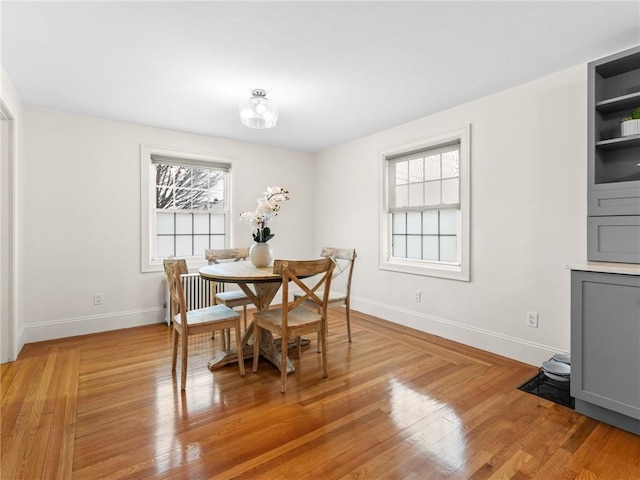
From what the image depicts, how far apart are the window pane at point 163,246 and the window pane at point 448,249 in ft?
11.0

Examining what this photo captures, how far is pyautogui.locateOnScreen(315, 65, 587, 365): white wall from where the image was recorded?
2.63m

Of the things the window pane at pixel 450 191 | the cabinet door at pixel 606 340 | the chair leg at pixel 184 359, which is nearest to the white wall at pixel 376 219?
the window pane at pixel 450 191

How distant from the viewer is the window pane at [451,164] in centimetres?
354

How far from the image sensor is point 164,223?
4.27m

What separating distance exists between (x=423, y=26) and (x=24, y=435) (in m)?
3.35

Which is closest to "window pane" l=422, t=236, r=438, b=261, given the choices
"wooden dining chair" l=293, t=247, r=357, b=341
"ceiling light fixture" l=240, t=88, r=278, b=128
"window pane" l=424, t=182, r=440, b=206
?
"window pane" l=424, t=182, r=440, b=206

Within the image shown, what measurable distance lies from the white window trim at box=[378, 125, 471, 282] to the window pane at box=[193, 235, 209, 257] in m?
2.37

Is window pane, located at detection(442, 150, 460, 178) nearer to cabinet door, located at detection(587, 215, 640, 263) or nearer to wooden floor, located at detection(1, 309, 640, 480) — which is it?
cabinet door, located at detection(587, 215, 640, 263)

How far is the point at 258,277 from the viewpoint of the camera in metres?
2.52

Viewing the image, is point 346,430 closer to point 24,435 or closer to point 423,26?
point 24,435

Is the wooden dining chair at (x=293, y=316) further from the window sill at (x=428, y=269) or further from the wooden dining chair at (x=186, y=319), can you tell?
the window sill at (x=428, y=269)

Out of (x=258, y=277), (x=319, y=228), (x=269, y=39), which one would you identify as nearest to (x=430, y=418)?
(x=258, y=277)

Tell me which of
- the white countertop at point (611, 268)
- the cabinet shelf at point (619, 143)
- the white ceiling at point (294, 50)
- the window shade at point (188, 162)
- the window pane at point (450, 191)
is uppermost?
the white ceiling at point (294, 50)

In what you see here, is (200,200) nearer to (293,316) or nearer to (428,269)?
(293,316)
